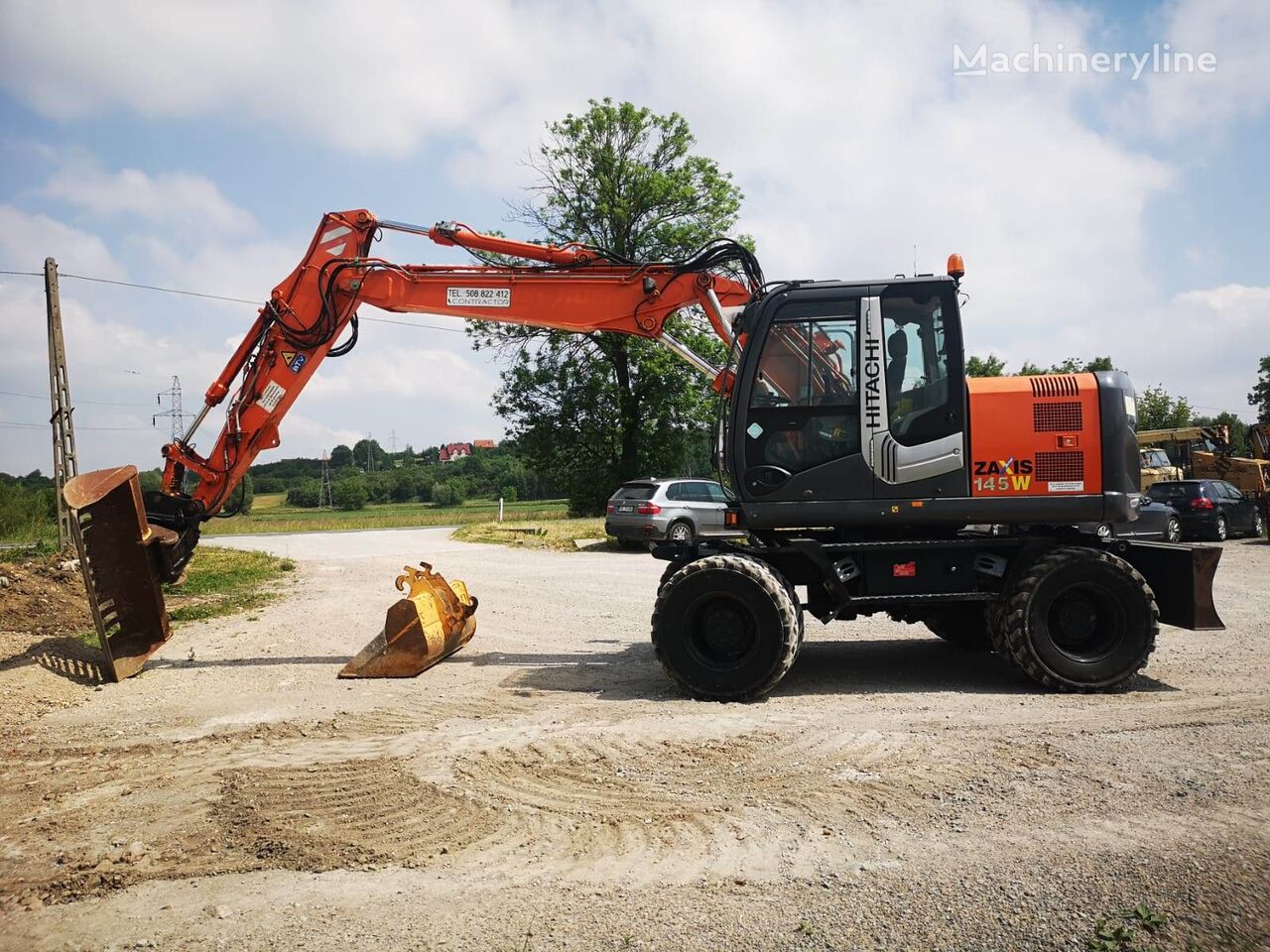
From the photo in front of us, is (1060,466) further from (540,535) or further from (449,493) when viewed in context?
(449,493)

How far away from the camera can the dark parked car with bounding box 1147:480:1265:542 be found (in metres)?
22.0

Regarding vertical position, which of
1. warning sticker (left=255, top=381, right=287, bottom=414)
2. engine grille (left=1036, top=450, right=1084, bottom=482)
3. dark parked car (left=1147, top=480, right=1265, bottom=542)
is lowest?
dark parked car (left=1147, top=480, right=1265, bottom=542)

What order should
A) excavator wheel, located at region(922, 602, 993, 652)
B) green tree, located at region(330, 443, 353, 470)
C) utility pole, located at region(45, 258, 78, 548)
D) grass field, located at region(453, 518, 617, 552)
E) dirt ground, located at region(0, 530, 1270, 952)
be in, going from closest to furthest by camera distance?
dirt ground, located at region(0, 530, 1270, 952)
excavator wheel, located at region(922, 602, 993, 652)
utility pole, located at region(45, 258, 78, 548)
grass field, located at region(453, 518, 617, 552)
green tree, located at region(330, 443, 353, 470)

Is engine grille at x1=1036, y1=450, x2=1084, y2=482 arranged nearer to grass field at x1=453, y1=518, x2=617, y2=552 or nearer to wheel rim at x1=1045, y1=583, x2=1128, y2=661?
wheel rim at x1=1045, y1=583, x2=1128, y2=661

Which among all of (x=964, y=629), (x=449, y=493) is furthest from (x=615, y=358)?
(x=449, y=493)

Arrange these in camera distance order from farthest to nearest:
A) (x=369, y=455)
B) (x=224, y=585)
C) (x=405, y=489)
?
1. (x=369, y=455)
2. (x=405, y=489)
3. (x=224, y=585)

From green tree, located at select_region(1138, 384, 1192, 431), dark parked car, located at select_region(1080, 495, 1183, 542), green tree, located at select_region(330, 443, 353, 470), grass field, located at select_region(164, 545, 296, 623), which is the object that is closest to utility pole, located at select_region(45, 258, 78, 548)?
grass field, located at select_region(164, 545, 296, 623)

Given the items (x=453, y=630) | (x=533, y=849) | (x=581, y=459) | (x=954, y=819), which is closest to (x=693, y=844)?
(x=533, y=849)

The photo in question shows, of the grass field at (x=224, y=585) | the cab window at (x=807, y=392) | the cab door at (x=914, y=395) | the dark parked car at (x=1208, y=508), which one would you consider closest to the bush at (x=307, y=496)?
the grass field at (x=224, y=585)

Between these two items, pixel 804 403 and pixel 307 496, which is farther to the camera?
pixel 307 496

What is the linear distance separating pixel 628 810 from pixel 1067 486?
4.42 m

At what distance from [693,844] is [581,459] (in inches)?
1342

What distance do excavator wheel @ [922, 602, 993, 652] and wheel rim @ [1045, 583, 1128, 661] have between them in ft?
3.22

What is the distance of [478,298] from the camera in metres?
8.62
